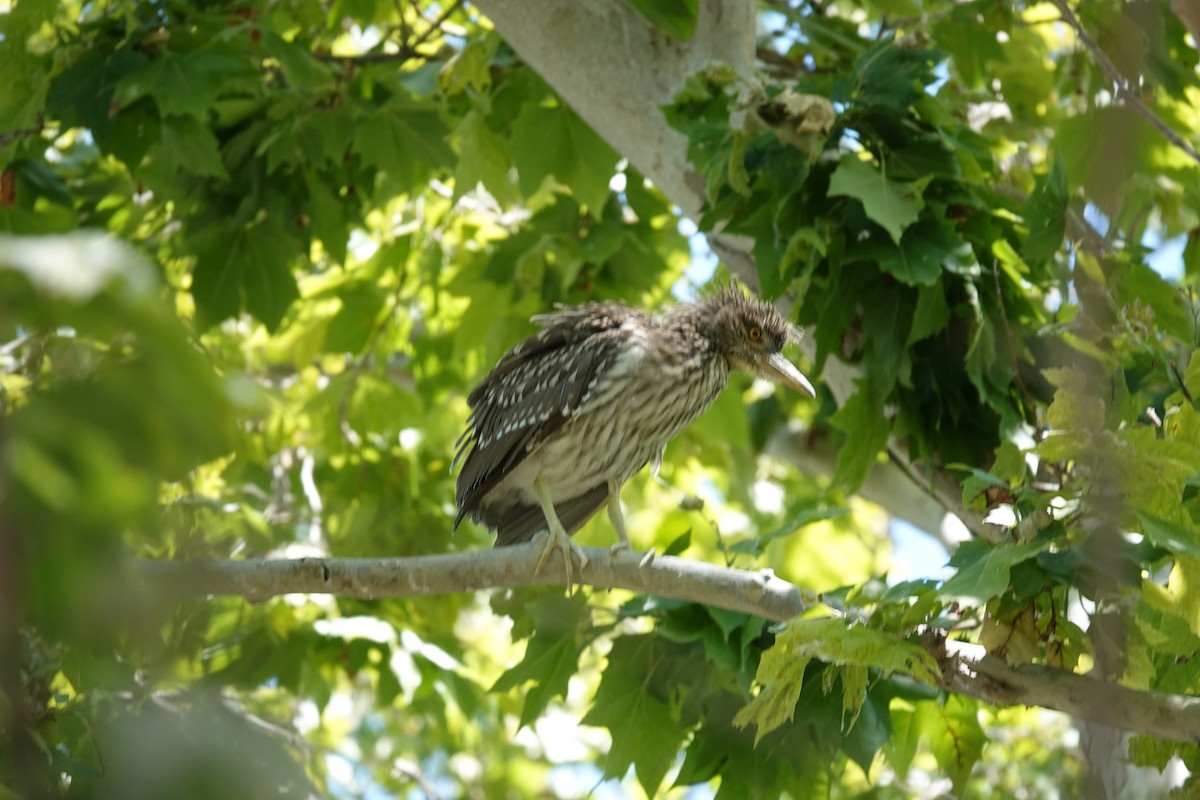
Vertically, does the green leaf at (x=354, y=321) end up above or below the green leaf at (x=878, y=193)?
below

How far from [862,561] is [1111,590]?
4.24m

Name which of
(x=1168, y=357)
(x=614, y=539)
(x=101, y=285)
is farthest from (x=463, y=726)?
(x=101, y=285)

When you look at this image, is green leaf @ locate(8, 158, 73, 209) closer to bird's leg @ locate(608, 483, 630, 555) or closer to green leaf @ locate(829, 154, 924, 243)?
bird's leg @ locate(608, 483, 630, 555)

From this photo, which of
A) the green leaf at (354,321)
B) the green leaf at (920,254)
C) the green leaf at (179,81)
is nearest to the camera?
the green leaf at (920,254)

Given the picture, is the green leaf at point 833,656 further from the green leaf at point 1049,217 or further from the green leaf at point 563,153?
the green leaf at point 563,153

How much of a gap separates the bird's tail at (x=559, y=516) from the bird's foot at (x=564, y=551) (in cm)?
67

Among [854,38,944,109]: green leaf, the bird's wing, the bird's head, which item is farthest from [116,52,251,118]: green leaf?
[854,38,944,109]: green leaf

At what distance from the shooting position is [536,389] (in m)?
4.20

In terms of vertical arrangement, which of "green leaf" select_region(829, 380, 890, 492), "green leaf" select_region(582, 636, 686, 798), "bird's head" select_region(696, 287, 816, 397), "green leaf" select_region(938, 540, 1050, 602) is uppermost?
"bird's head" select_region(696, 287, 816, 397)

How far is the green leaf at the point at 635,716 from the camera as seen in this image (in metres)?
3.79

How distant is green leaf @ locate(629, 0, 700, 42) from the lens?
425cm

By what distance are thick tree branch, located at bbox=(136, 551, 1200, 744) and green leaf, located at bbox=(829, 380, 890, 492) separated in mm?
920

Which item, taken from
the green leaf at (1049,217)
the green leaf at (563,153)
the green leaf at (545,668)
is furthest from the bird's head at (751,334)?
the green leaf at (545,668)

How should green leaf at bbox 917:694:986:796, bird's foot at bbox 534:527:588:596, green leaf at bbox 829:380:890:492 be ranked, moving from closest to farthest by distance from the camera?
bird's foot at bbox 534:527:588:596
green leaf at bbox 917:694:986:796
green leaf at bbox 829:380:890:492
